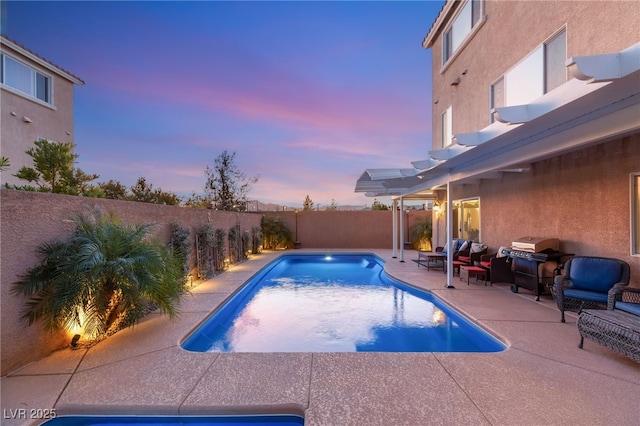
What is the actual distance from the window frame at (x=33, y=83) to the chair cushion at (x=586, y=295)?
1715 centimetres

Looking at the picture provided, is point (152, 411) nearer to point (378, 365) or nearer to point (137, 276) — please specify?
point (137, 276)

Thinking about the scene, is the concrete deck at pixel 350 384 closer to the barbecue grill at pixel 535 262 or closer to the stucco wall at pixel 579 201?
the barbecue grill at pixel 535 262

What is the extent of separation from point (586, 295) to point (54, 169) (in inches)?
435

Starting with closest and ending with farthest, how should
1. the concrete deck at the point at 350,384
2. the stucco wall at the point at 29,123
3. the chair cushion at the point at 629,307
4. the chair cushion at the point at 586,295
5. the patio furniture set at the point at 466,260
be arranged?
1. the concrete deck at the point at 350,384
2. the chair cushion at the point at 629,307
3. the chair cushion at the point at 586,295
4. the patio furniture set at the point at 466,260
5. the stucco wall at the point at 29,123

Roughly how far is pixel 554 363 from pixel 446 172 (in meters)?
5.22

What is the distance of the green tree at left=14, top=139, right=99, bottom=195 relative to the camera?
7.16 metres

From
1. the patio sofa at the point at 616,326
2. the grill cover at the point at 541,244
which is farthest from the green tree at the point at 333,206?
the patio sofa at the point at 616,326

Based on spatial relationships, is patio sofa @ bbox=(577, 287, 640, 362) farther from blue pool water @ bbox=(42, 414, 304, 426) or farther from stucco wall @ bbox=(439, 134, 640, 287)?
blue pool water @ bbox=(42, 414, 304, 426)

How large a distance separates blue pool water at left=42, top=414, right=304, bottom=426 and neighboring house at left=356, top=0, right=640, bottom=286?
4.10 m

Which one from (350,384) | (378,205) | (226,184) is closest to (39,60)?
(226,184)

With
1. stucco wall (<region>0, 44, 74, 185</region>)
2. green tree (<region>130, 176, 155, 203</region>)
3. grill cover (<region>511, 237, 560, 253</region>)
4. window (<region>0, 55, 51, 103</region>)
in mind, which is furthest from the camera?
green tree (<region>130, 176, 155, 203</region>)

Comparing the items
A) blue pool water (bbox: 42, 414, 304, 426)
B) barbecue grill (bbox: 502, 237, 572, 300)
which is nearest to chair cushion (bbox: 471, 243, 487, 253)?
barbecue grill (bbox: 502, 237, 572, 300)

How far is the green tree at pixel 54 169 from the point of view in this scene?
282 inches

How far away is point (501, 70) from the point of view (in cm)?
784
